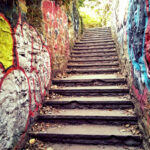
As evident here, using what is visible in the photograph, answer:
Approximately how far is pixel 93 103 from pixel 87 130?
0.66 meters

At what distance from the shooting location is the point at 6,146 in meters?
1.73

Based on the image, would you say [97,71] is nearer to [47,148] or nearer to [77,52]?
[77,52]

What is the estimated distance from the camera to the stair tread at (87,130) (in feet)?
7.25

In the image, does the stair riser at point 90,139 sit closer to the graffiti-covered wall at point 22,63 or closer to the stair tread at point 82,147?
the stair tread at point 82,147

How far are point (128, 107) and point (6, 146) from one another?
2255 mm

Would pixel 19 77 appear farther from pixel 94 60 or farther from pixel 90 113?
→ pixel 94 60

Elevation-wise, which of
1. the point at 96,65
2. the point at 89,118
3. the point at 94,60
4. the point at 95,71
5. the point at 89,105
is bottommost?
the point at 89,118

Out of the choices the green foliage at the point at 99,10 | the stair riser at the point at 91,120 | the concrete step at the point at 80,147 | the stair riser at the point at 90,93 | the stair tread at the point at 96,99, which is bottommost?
the concrete step at the point at 80,147

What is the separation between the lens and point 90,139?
7.28ft

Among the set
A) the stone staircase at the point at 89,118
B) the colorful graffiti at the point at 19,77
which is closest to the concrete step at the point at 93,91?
the stone staircase at the point at 89,118

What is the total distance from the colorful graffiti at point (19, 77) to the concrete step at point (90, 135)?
445 millimetres

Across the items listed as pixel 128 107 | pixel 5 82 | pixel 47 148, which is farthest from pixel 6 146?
pixel 128 107

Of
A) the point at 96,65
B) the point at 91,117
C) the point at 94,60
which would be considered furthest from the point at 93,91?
the point at 94,60

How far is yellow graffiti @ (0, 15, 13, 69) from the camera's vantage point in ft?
5.64
